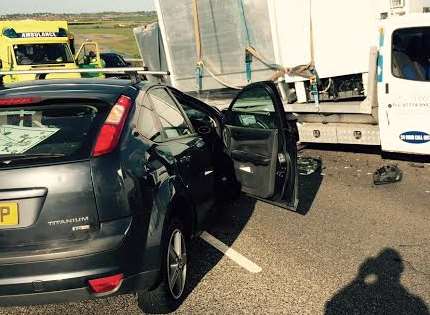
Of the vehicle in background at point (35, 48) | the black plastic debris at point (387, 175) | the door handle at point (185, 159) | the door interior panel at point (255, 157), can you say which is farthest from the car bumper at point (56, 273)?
the vehicle in background at point (35, 48)

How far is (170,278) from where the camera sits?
3736 mm

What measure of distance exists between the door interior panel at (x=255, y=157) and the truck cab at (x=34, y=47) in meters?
10.6

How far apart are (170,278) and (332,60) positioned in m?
5.27

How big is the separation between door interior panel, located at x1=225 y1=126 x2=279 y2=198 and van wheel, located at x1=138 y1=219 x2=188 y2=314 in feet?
3.99

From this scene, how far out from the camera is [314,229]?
5.40m

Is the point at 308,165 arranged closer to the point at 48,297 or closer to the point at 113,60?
the point at 48,297

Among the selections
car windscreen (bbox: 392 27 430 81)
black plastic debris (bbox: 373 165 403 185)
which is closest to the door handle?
black plastic debris (bbox: 373 165 403 185)

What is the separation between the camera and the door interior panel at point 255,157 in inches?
192

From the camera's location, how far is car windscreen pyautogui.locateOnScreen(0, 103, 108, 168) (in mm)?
3145

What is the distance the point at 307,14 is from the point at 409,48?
1598 mm

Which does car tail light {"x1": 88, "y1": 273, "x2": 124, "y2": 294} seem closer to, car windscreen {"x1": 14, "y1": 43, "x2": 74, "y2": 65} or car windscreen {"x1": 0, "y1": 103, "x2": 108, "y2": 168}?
car windscreen {"x1": 0, "y1": 103, "x2": 108, "y2": 168}

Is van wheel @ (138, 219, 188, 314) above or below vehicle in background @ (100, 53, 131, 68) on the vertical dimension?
below

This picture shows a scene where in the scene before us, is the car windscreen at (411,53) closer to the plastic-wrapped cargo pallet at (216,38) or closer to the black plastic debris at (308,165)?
the black plastic debris at (308,165)

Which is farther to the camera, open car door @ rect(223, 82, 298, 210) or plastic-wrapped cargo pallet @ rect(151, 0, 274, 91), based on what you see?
plastic-wrapped cargo pallet @ rect(151, 0, 274, 91)
